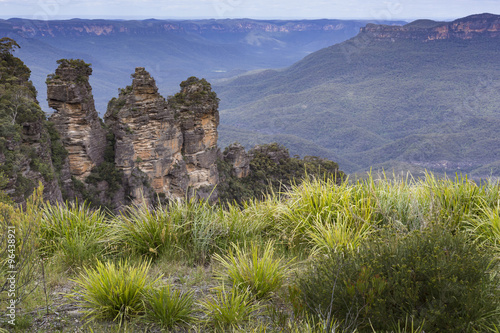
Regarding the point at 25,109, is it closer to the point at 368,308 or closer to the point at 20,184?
the point at 20,184

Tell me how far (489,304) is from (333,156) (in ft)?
374

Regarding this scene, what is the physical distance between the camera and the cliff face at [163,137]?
94.0 ft

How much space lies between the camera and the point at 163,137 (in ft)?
100

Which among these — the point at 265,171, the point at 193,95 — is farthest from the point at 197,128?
the point at 265,171

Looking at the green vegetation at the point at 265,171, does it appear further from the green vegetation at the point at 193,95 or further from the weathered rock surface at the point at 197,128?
the green vegetation at the point at 193,95

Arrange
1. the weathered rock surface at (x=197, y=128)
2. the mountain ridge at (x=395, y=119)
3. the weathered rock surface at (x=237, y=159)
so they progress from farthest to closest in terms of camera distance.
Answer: the mountain ridge at (x=395, y=119), the weathered rock surface at (x=237, y=159), the weathered rock surface at (x=197, y=128)

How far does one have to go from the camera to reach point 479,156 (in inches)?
4542

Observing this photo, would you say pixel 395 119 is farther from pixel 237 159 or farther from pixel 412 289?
pixel 412 289

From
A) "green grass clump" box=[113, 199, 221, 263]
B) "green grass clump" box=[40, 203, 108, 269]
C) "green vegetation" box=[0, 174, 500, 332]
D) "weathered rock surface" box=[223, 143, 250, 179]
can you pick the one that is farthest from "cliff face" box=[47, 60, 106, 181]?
"green grass clump" box=[113, 199, 221, 263]

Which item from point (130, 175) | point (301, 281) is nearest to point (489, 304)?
point (301, 281)

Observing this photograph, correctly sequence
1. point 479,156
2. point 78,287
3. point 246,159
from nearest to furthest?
point 78,287
point 246,159
point 479,156

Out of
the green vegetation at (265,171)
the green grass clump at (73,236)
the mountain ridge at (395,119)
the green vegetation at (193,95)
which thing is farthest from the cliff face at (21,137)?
the mountain ridge at (395,119)

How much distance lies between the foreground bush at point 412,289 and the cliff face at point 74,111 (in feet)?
79.5

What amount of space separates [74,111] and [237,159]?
18.7m
